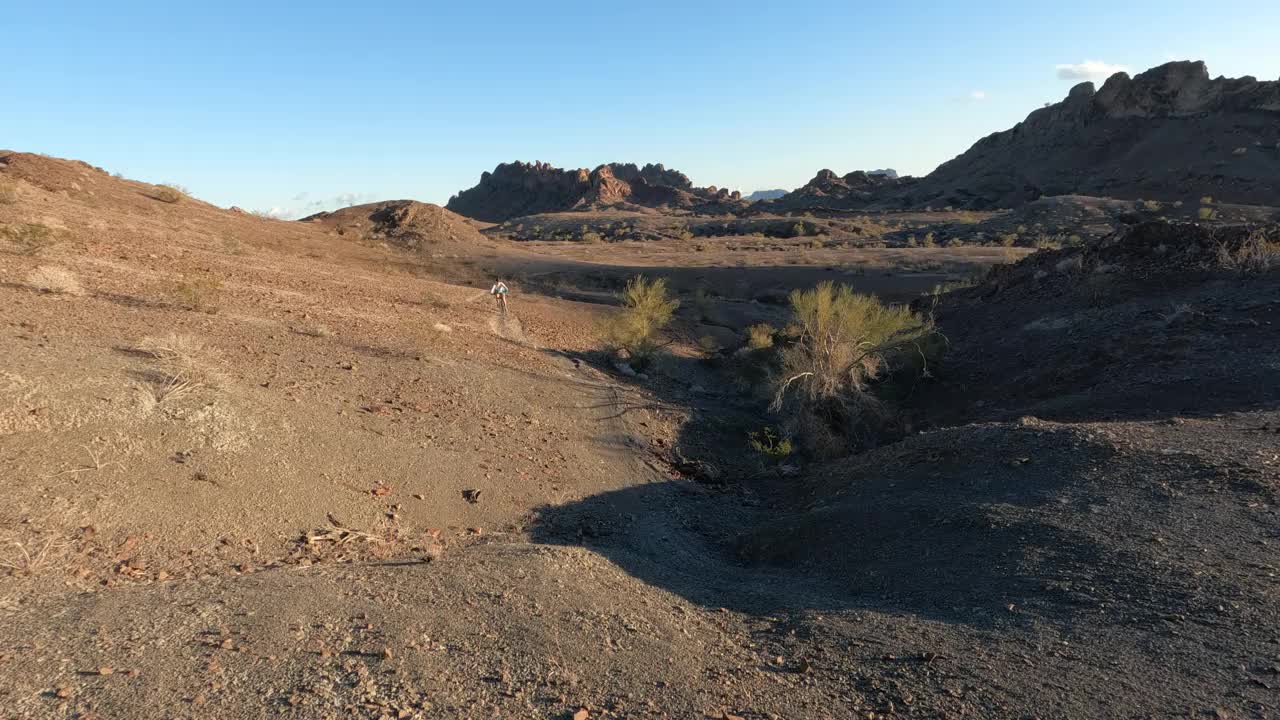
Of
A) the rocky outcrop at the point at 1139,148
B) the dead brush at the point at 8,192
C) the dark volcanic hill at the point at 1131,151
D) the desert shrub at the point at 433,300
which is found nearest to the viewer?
the dead brush at the point at 8,192

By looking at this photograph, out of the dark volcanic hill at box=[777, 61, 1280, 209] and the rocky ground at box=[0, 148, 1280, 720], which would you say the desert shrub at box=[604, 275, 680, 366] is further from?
the dark volcanic hill at box=[777, 61, 1280, 209]

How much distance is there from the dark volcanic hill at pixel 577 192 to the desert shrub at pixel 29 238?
91.6m

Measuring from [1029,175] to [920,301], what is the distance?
60.4 m

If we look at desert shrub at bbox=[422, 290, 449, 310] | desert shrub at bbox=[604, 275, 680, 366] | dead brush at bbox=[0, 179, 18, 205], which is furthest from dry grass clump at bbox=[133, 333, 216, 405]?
dead brush at bbox=[0, 179, 18, 205]

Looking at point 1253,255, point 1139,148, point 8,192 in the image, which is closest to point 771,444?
point 1253,255

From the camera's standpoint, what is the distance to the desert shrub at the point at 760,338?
1971cm

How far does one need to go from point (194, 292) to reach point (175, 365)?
180 inches

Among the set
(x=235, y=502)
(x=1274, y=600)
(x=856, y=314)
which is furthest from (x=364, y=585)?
(x=856, y=314)

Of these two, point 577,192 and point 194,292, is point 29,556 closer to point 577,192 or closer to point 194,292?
point 194,292

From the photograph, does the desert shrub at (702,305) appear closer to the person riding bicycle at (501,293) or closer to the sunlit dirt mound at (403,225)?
the person riding bicycle at (501,293)

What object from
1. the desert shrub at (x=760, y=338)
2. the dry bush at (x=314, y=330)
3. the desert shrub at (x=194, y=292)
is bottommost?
the desert shrub at (x=760, y=338)

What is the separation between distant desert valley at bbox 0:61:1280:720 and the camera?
435 centimetres

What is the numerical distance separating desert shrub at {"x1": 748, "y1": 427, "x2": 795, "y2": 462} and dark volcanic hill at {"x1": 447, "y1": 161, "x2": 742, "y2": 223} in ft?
301

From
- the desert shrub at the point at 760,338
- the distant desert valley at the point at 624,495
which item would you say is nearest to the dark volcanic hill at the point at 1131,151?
the desert shrub at the point at 760,338
